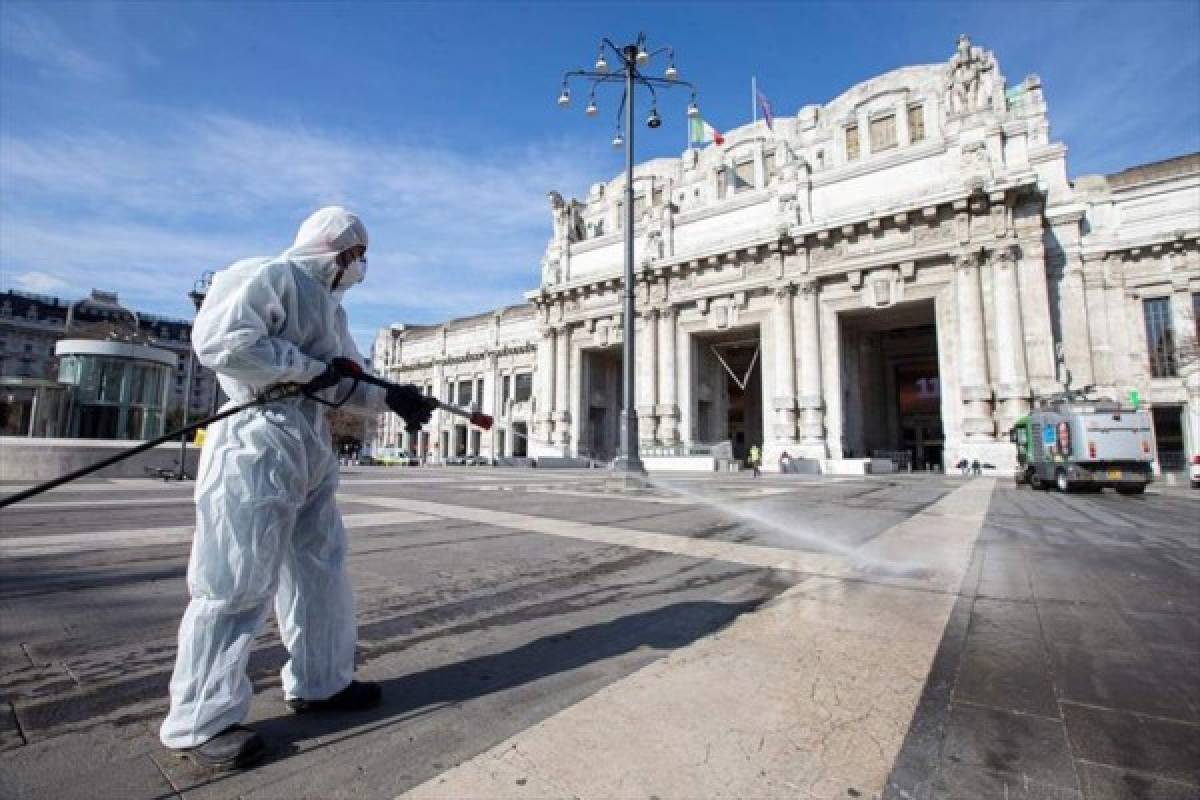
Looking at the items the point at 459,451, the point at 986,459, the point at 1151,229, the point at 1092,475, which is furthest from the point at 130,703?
the point at 459,451

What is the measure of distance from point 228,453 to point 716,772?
172cm

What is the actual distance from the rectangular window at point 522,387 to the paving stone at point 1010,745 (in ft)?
169

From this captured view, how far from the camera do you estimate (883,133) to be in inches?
1388

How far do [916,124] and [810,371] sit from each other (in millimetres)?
19567

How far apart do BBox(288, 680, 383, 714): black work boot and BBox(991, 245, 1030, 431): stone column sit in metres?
27.4

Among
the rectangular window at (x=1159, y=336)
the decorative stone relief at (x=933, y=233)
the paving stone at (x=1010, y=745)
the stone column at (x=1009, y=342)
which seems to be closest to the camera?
the paving stone at (x=1010, y=745)

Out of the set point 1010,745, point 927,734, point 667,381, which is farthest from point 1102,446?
point 667,381

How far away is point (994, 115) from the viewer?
25.6 metres

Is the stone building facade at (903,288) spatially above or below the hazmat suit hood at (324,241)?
above

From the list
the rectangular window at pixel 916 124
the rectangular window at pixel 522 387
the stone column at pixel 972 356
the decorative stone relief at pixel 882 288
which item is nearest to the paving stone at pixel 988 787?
the stone column at pixel 972 356

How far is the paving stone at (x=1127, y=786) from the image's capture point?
1.38 m

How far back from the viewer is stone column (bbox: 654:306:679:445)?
32125 mm

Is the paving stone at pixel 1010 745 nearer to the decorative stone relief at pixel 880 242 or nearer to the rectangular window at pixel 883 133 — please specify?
the decorative stone relief at pixel 880 242

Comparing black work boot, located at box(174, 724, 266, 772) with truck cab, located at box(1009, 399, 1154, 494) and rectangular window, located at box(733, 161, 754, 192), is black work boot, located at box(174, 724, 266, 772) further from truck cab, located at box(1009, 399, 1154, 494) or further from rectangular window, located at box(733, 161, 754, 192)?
rectangular window, located at box(733, 161, 754, 192)
